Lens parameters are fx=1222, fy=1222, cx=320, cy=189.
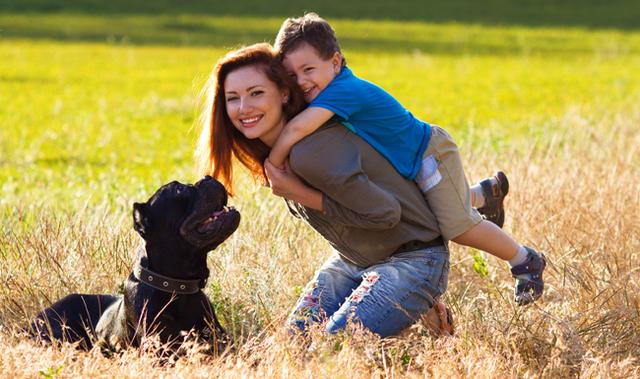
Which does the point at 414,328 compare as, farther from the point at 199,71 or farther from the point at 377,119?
the point at 199,71

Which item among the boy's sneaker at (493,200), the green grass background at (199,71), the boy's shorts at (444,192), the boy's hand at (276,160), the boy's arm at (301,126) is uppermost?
the boy's arm at (301,126)

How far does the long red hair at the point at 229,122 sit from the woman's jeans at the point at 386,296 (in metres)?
0.67

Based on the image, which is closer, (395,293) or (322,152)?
(322,152)

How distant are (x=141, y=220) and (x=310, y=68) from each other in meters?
1.06

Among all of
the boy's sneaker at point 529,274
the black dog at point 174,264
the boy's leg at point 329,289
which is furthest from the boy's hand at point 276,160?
the boy's sneaker at point 529,274

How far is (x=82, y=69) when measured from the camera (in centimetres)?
2314

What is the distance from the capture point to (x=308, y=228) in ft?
24.4

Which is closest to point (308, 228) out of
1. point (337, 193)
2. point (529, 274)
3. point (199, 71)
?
point (529, 274)

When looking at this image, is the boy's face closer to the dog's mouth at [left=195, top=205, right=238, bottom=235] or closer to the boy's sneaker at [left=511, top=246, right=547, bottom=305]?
the dog's mouth at [left=195, top=205, right=238, bottom=235]

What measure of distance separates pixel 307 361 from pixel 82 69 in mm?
18635

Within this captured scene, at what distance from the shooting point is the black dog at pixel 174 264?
18.0 feet

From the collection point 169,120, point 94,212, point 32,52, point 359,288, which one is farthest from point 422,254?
point 32,52

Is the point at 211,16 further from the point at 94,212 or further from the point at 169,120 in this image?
the point at 94,212

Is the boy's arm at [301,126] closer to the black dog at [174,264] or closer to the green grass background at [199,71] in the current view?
the black dog at [174,264]
